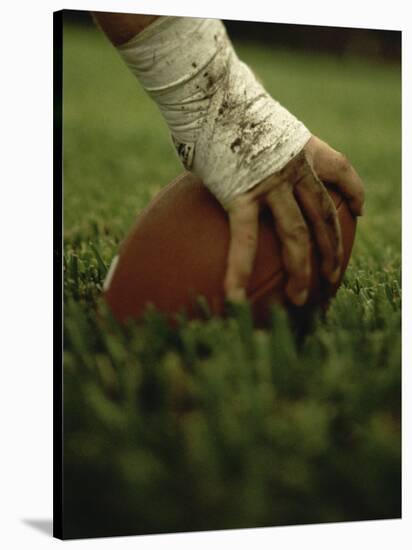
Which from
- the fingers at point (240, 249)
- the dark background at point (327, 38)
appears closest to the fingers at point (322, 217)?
the fingers at point (240, 249)

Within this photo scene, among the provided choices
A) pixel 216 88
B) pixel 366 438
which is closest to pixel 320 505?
pixel 366 438

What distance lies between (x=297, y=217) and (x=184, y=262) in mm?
294

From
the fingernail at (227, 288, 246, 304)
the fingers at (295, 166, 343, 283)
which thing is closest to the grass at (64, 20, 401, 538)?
the fingernail at (227, 288, 246, 304)

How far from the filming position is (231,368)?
2.84m

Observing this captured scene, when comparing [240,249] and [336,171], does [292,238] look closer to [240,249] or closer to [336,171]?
[240,249]

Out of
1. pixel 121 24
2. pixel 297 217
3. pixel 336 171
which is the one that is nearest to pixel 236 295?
pixel 297 217

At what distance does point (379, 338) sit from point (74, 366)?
2.55 feet

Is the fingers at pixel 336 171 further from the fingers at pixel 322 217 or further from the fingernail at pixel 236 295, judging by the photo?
the fingernail at pixel 236 295

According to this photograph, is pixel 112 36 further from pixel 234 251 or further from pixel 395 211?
pixel 395 211

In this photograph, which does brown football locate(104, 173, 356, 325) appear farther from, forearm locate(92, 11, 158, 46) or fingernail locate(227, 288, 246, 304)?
forearm locate(92, 11, 158, 46)

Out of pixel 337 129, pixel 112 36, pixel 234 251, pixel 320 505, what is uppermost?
pixel 112 36

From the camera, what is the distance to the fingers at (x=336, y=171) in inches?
117

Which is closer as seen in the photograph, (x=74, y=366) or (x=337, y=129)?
(x=74, y=366)

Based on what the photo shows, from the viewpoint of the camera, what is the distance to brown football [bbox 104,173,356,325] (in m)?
2.81
